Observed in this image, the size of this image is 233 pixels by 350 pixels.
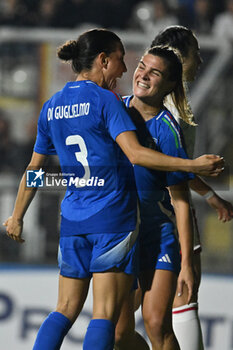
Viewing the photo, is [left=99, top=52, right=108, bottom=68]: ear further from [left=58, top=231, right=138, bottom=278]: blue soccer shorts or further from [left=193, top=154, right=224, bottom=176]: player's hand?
[left=58, top=231, right=138, bottom=278]: blue soccer shorts

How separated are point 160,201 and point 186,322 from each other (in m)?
0.68

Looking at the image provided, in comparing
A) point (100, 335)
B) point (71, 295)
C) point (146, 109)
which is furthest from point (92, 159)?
point (100, 335)

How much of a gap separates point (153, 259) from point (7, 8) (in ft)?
15.6

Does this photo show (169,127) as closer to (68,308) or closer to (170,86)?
(170,86)

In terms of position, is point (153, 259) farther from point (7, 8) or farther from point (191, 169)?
point (7, 8)

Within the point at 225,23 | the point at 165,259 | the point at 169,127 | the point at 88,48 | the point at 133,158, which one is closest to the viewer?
the point at 133,158

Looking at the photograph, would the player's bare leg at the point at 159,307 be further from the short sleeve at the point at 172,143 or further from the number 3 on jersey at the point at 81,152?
the number 3 on jersey at the point at 81,152

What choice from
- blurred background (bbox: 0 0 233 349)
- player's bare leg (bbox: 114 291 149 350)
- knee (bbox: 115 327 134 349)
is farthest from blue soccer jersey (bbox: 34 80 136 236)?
blurred background (bbox: 0 0 233 349)

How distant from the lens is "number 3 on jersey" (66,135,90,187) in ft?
9.95

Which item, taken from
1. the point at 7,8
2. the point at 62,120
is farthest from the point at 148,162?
the point at 7,8

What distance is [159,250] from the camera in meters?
3.37

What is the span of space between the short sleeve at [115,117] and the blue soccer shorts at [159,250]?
65cm

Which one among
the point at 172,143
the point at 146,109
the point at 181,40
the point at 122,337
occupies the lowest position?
the point at 122,337

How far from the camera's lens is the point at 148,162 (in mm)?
2920
